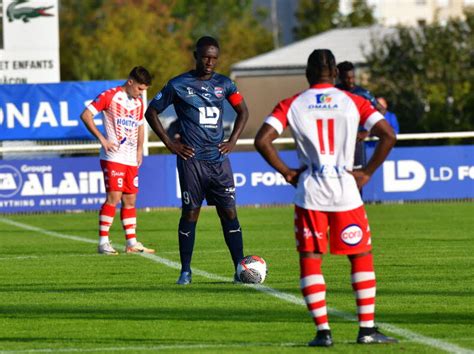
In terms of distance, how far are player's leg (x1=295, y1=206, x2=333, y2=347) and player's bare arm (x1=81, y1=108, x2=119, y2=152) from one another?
27.1 feet

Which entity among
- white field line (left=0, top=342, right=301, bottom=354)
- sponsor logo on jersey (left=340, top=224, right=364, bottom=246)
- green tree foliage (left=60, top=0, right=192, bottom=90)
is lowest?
white field line (left=0, top=342, right=301, bottom=354)

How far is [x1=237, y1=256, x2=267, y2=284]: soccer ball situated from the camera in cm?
1354

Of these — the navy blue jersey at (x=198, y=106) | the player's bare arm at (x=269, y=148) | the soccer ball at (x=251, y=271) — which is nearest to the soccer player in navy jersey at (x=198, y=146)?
the navy blue jersey at (x=198, y=106)

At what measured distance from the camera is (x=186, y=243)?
1383cm

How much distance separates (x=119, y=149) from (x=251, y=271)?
4836mm

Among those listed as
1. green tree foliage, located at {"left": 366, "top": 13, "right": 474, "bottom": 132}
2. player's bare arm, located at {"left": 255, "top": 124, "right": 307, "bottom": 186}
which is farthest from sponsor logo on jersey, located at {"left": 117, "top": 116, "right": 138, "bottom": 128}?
green tree foliage, located at {"left": 366, "top": 13, "right": 474, "bottom": 132}

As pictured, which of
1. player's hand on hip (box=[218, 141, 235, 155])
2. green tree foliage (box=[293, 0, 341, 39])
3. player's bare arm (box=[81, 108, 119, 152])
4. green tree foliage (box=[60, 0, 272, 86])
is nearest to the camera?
player's hand on hip (box=[218, 141, 235, 155])

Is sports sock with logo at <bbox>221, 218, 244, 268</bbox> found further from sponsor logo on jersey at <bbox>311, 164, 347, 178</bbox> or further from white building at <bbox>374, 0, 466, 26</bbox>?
white building at <bbox>374, 0, 466, 26</bbox>

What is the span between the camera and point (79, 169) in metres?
27.6

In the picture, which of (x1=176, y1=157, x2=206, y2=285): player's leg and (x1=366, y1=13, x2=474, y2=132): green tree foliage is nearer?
(x1=176, y1=157, x2=206, y2=285): player's leg

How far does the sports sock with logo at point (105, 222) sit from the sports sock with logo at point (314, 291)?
8.43m

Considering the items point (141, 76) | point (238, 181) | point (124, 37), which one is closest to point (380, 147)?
point (141, 76)

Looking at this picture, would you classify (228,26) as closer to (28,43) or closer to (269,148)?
(28,43)

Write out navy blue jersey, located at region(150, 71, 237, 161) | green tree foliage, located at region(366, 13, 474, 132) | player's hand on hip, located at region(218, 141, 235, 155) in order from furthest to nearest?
green tree foliage, located at region(366, 13, 474, 132) → player's hand on hip, located at region(218, 141, 235, 155) → navy blue jersey, located at region(150, 71, 237, 161)
